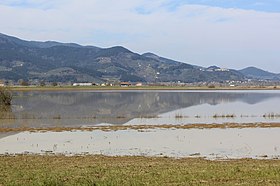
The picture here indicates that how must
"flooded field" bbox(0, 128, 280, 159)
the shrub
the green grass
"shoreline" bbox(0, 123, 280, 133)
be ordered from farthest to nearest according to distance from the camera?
1. the shrub
2. "shoreline" bbox(0, 123, 280, 133)
3. "flooded field" bbox(0, 128, 280, 159)
4. the green grass

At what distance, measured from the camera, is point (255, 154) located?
19.7 metres

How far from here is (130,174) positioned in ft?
42.5

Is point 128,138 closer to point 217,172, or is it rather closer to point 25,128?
point 25,128

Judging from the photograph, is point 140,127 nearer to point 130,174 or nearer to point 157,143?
point 157,143

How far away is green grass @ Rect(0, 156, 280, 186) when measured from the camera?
11.7 metres

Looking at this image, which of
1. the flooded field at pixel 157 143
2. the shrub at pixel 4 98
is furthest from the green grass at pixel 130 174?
the shrub at pixel 4 98

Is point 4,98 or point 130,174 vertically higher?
point 4,98

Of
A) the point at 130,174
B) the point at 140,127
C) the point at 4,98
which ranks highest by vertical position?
the point at 4,98

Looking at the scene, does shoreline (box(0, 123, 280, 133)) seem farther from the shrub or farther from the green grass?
the shrub

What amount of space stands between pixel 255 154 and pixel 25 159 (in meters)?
9.72

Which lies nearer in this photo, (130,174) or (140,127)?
(130,174)

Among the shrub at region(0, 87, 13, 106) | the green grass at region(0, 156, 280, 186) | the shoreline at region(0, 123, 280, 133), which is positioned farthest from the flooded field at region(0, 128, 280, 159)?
the shrub at region(0, 87, 13, 106)

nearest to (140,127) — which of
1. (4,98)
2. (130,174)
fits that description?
(130,174)

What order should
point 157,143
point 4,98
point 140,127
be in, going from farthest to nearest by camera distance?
point 4,98, point 140,127, point 157,143
